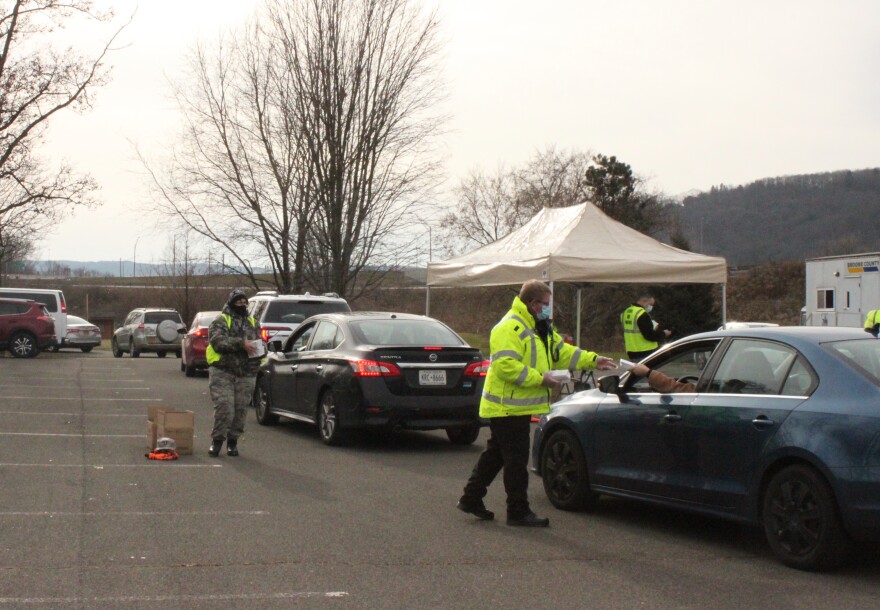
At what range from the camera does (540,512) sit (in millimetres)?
8695

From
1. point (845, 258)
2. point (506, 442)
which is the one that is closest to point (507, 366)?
point (506, 442)

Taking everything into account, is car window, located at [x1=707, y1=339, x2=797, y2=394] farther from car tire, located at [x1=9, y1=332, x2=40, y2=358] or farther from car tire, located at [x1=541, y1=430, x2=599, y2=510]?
car tire, located at [x1=9, y1=332, x2=40, y2=358]

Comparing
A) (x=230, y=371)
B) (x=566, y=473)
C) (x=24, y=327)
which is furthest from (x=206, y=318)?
(x=566, y=473)

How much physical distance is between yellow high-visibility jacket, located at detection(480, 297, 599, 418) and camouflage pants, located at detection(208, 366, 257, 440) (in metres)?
4.37

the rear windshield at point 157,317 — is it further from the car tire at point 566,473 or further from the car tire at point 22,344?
the car tire at point 566,473

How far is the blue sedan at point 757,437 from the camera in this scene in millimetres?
6285

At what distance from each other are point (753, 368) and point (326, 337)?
7024mm

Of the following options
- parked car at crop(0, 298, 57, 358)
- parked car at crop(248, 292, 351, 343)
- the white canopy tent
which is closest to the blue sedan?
the white canopy tent

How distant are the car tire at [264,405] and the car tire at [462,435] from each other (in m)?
2.72

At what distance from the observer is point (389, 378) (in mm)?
12086

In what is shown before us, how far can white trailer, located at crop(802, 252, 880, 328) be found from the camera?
2700 centimetres

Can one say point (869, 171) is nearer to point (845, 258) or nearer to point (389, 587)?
point (845, 258)

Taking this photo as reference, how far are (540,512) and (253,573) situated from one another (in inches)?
117

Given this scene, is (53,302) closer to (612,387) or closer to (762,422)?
(612,387)
